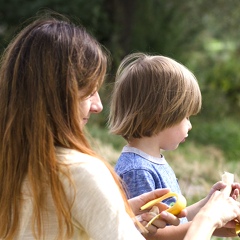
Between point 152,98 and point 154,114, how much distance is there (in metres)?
0.07

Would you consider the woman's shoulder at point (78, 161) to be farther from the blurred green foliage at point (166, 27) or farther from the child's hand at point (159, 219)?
the blurred green foliage at point (166, 27)

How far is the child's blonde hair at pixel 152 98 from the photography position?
3.13 metres

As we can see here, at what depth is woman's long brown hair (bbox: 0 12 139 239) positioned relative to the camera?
7.11 feet

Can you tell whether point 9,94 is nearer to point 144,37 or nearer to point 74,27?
point 74,27

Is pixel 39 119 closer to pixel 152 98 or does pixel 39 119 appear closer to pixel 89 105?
pixel 89 105

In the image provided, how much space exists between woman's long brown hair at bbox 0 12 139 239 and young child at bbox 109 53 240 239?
2.78 ft

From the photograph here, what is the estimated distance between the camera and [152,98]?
3.14m

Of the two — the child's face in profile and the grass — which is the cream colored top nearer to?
the child's face in profile

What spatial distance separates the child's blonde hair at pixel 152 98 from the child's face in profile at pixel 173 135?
0.02 meters

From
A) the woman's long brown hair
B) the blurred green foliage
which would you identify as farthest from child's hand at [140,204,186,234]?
the blurred green foliage

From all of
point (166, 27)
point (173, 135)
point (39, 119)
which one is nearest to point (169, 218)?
point (39, 119)

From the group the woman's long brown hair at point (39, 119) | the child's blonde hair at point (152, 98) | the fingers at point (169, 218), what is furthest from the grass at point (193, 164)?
the woman's long brown hair at point (39, 119)

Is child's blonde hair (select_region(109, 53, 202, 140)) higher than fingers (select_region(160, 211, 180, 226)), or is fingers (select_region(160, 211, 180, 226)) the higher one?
child's blonde hair (select_region(109, 53, 202, 140))

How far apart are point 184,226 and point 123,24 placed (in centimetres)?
1452
